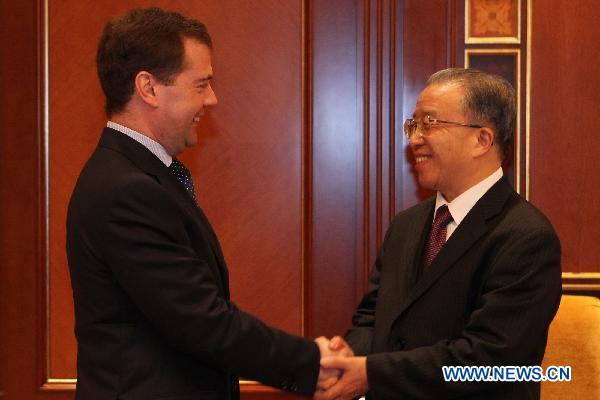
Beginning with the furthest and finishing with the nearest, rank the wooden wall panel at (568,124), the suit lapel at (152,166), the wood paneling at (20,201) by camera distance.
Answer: the wood paneling at (20,201), the wooden wall panel at (568,124), the suit lapel at (152,166)

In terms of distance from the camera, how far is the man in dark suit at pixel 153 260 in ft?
6.11

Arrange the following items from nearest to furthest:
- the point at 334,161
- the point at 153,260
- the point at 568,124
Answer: the point at 153,260 < the point at 568,124 < the point at 334,161

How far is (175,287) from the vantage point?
1879 mm

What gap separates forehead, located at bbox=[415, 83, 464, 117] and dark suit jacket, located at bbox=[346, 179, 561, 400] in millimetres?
249

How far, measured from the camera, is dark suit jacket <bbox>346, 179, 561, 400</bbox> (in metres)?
1.99

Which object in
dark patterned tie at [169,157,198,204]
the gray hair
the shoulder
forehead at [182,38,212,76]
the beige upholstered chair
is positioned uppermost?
forehead at [182,38,212,76]

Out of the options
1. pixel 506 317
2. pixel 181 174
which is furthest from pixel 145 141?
pixel 506 317

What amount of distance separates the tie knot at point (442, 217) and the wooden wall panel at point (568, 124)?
103 cm

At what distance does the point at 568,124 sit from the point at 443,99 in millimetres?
1151

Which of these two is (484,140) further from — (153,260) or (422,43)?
(422,43)

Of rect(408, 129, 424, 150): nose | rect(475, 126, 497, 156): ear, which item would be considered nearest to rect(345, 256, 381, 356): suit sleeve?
rect(408, 129, 424, 150): nose

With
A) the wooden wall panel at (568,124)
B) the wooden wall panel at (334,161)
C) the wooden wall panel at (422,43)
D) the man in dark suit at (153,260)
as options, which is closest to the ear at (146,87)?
the man in dark suit at (153,260)

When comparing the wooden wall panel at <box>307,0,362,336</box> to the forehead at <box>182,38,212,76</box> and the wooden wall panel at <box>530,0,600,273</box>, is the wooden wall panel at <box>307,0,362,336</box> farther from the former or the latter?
the forehead at <box>182,38,212,76</box>

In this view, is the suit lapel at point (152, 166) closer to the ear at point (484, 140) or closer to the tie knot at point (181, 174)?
the tie knot at point (181, 174)
